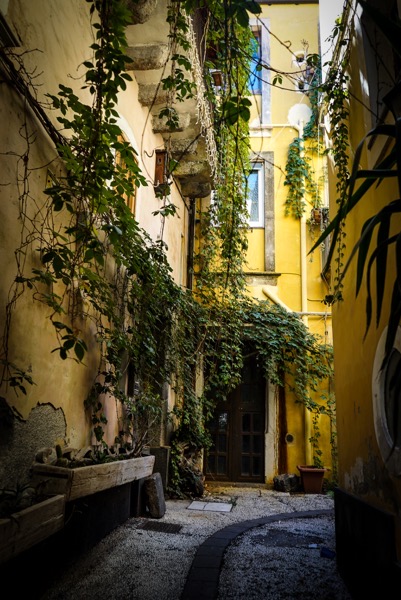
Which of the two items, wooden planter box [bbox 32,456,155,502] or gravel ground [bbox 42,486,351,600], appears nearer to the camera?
wooden planter box [bbox 32,456,155,502]

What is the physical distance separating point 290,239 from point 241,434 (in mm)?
4123

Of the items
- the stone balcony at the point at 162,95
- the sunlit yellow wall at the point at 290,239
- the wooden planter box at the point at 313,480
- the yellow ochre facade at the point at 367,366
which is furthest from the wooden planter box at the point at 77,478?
the sunlit yellow wall at the point at 290,239

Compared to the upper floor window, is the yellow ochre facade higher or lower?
lower

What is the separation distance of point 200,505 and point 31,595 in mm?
4010

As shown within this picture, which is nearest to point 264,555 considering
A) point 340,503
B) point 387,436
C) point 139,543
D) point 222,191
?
point 340,503

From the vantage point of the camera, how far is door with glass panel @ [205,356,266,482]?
9.02 metres

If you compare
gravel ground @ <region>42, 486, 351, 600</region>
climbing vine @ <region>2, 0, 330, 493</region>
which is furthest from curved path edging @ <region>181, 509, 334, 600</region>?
climbing vine @ <region>2, 0, 330, 493</region>

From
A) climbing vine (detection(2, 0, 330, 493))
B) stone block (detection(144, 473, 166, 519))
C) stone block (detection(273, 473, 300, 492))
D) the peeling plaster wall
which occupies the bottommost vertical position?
stone block (detection(273, 473, 300, 492))

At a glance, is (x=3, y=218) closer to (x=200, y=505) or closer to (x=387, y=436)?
(x=387, y=436)

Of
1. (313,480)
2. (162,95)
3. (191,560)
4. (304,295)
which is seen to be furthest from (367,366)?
(304,295)

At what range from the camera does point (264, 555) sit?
4238 millimetres

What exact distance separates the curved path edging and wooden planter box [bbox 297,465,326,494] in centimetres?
249

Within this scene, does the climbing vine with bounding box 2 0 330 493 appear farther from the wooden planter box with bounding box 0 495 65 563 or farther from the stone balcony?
the wooden planter box with bounding box 0 495 65 563

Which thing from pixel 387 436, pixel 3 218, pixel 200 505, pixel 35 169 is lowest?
pixel 200 505
